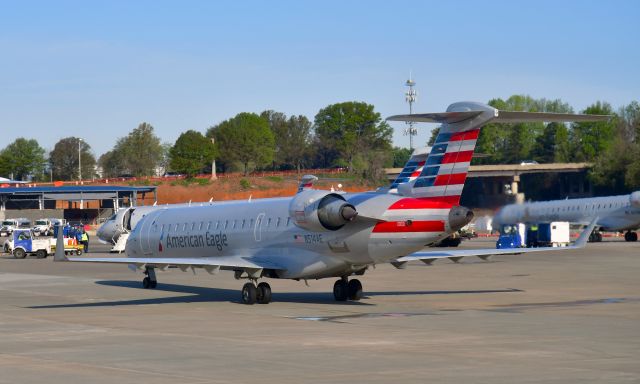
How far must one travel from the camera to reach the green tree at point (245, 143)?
165875 millimetres

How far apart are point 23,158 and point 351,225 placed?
6948 inches

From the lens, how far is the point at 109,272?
46.4 metres

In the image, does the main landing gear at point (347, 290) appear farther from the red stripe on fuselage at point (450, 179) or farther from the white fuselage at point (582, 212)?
the white fuselage at point (582, 212)

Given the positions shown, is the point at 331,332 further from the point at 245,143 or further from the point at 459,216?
the point at 245,143

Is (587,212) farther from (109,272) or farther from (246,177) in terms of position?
(246,177)

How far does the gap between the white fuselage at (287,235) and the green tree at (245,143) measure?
423 ft

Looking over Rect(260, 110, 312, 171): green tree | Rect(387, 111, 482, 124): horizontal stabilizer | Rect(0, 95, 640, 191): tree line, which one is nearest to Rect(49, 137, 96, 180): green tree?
Rect(0, 95, 640, 191): tree line

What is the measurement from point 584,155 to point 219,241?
12412cm

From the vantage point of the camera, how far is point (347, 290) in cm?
2833

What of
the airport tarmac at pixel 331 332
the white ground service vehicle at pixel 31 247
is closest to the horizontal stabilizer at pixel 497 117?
the airport tarmac at pixel 331 332

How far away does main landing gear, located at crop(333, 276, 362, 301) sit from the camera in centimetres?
2830

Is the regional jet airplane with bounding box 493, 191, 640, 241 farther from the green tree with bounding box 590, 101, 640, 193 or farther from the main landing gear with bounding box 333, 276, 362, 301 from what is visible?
the main landing gear with bounding box 333, 276, 362, 301

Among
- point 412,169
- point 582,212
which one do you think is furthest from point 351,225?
point 582,212

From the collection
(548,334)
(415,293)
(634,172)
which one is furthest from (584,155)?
(548,334)
